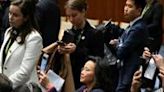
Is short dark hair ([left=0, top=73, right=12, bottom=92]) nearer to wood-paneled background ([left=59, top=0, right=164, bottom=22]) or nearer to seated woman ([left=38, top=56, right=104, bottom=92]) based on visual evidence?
seated woman ([left=38, top=56, right=104, bottom=92])

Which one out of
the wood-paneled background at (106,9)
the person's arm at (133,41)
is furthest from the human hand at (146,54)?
the wood-paneled background at (106,9)

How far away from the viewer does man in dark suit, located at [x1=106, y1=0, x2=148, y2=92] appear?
179 inches

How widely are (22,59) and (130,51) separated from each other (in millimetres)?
1042

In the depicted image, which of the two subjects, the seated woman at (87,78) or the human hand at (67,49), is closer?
the seated woman at (87,78)

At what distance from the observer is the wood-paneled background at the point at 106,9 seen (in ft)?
36.5

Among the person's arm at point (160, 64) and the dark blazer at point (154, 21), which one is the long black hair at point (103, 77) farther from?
the dark blazer at point (154, 21)

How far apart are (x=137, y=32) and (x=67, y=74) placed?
719 millimetres

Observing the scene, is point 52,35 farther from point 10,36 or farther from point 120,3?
point 120,3

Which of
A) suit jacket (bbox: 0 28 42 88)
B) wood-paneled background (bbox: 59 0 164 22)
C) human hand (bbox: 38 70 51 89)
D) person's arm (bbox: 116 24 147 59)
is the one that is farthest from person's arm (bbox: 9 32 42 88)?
wood-paneled background (bbox: 59 0 164 22)

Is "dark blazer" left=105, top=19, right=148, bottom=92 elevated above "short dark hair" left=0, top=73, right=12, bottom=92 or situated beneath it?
situated beneath

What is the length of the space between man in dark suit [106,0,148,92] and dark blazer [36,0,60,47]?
3.03 feet

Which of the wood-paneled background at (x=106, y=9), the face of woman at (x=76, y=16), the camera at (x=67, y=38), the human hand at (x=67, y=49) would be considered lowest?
the wood-paneled background at (x=106, y=9)

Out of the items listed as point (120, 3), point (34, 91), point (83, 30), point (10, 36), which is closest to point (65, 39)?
point (83, 30)

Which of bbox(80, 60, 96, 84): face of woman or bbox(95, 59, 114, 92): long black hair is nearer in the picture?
bbox(95, 59, 114, 92): long black hair
